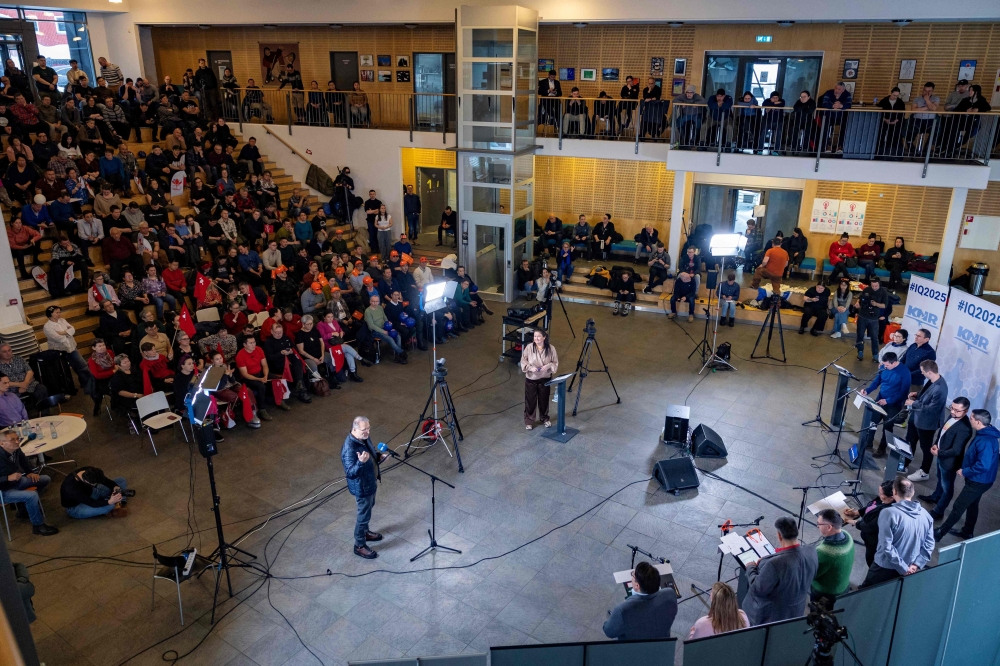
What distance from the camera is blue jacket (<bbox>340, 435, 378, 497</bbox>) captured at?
22.8ft

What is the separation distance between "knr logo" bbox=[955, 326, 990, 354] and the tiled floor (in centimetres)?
201

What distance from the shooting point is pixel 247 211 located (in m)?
15.3

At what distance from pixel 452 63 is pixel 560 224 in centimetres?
526

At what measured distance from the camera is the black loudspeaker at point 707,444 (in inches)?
361

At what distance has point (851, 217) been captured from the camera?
17.1m

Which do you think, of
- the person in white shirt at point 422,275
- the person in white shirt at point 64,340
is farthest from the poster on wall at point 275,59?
the person in white shirt at point 64,340

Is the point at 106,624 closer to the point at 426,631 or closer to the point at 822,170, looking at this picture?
the point at 426,631

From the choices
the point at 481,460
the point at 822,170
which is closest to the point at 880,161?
the point at 822,170

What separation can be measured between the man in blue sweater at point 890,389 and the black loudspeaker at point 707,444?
5.95 ft

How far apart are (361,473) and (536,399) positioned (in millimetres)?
3540

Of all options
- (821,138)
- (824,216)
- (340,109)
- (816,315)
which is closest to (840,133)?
(821,138)

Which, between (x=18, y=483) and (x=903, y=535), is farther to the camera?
(x=18, y=483)

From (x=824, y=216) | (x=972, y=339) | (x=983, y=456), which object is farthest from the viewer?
(x=824, y=216)

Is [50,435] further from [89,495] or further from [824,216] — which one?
[824,216]
